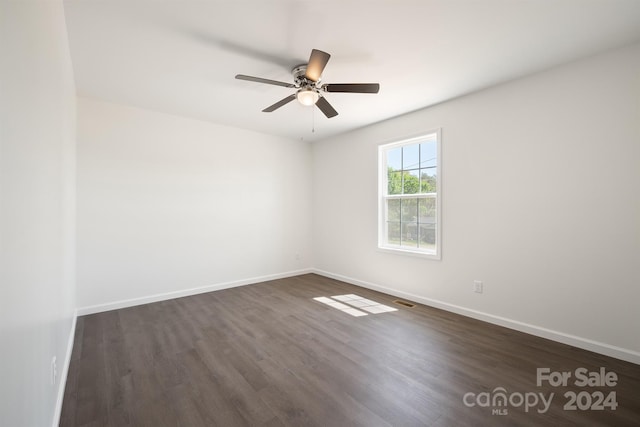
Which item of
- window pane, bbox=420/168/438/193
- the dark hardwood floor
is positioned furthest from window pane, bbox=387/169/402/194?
the dark hardwood floor

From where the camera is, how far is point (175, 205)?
402cm

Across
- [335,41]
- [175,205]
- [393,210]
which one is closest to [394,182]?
[393,210]

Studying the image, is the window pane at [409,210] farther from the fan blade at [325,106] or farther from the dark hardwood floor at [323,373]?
the fan blade at [325,106]

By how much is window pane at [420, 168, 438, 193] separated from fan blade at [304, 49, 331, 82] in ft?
7.03

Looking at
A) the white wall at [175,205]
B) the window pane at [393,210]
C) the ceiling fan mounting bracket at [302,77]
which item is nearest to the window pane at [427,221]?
the window pane at [393,210]

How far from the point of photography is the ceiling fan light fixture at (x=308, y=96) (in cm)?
251

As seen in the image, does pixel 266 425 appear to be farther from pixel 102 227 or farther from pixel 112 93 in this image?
pixel 112 93

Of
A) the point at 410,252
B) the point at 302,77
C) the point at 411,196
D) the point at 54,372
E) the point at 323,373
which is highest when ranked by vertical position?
the point at 302,77

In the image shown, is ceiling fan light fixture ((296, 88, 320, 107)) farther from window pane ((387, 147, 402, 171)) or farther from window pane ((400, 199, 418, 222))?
window pane ((400, 199, 418, 222))

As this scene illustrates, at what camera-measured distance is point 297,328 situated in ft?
9.72

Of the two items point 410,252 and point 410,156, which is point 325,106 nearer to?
point 410,156

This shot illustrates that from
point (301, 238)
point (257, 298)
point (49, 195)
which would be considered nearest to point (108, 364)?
point (49, 195)

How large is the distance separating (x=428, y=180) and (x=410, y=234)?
2.70 ft

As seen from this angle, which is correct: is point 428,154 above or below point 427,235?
above
